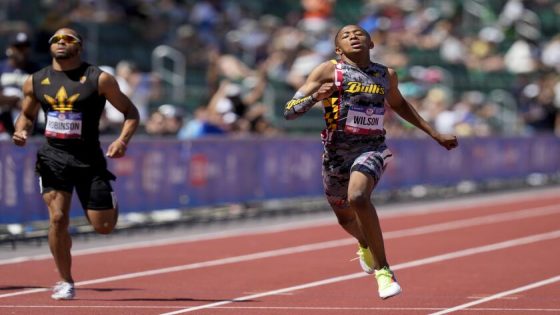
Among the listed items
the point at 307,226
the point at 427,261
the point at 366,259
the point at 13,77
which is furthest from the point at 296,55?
the point at 366,259

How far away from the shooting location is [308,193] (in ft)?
72.7

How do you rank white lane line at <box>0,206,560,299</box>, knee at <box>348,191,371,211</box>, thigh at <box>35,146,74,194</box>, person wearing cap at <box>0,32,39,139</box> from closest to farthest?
knee at <box>348,191,371,211</box> < thigh at <box>35,146,74,194</box> < white lane line at <box>0,206,560,299</box> < person wearing cap at <box>0,32,39,139</box>

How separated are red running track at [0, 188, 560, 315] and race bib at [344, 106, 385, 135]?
1.33 m

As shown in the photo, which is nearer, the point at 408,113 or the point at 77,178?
the point at 408,113

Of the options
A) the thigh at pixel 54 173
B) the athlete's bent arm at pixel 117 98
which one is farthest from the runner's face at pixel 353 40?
the thigh at pixel 54 173

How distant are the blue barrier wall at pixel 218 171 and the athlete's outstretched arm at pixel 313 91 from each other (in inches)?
238

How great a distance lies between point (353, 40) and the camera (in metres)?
10.4

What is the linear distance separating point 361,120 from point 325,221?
32.8 ft

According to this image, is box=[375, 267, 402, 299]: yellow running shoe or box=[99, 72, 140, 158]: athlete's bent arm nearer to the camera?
box=[375, 267, 402, 299]: yellow running shoe

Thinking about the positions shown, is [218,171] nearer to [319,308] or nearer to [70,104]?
[70,104]

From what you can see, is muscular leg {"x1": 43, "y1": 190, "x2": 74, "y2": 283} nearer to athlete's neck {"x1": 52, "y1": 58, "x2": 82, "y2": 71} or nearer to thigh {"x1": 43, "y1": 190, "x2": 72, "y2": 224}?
thigh {"x1": 43, "y1": 190, "x2": 72, "y2": 224}

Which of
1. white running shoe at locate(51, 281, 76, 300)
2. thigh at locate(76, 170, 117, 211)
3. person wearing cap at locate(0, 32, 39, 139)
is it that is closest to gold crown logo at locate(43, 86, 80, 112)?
thigh at locate(76, 170, 117, 211)

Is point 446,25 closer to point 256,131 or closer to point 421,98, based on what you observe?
point 421,98

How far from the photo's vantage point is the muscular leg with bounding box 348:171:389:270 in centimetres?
1010
